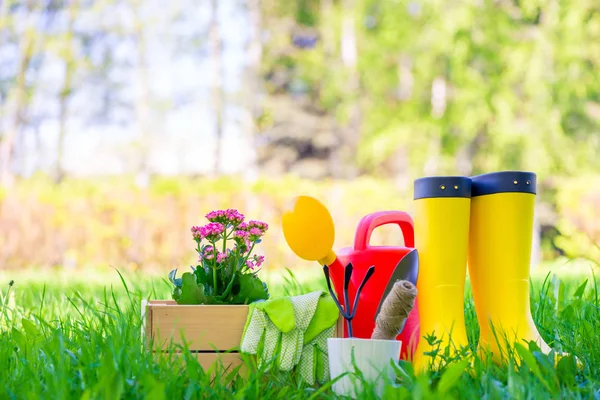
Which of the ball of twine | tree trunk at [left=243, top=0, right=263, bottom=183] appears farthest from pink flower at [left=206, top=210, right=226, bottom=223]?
tree trunk at [left=243, top=0, right=263, bottom=183]

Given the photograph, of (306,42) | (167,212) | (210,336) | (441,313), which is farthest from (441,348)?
(306,42)

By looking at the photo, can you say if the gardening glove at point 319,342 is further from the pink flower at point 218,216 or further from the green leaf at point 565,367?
the green leaf at point 565,367

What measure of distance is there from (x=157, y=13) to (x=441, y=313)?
870 cm

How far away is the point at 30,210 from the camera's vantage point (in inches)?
246

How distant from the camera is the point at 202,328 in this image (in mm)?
1359

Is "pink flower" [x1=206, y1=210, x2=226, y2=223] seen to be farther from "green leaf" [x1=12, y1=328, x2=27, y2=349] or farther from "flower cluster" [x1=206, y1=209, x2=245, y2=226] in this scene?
"green leaf" [x1=12, y1=328, x2=27, y2=349]

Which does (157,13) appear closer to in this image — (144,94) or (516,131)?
(144,94)

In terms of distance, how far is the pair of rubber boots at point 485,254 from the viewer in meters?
1.45

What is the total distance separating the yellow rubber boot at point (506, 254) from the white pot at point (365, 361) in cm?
36

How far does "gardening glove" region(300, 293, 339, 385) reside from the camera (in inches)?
53.5

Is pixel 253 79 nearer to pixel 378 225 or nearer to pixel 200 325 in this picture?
pixel 378 225

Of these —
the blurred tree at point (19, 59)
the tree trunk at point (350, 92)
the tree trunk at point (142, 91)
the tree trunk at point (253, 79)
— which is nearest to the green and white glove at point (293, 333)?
the tree trunk at point (253, 79)

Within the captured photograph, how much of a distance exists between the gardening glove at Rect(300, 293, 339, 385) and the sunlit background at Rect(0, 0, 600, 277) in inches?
84.5

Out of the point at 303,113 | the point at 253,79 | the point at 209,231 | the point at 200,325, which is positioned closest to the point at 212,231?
the point at 209,231
